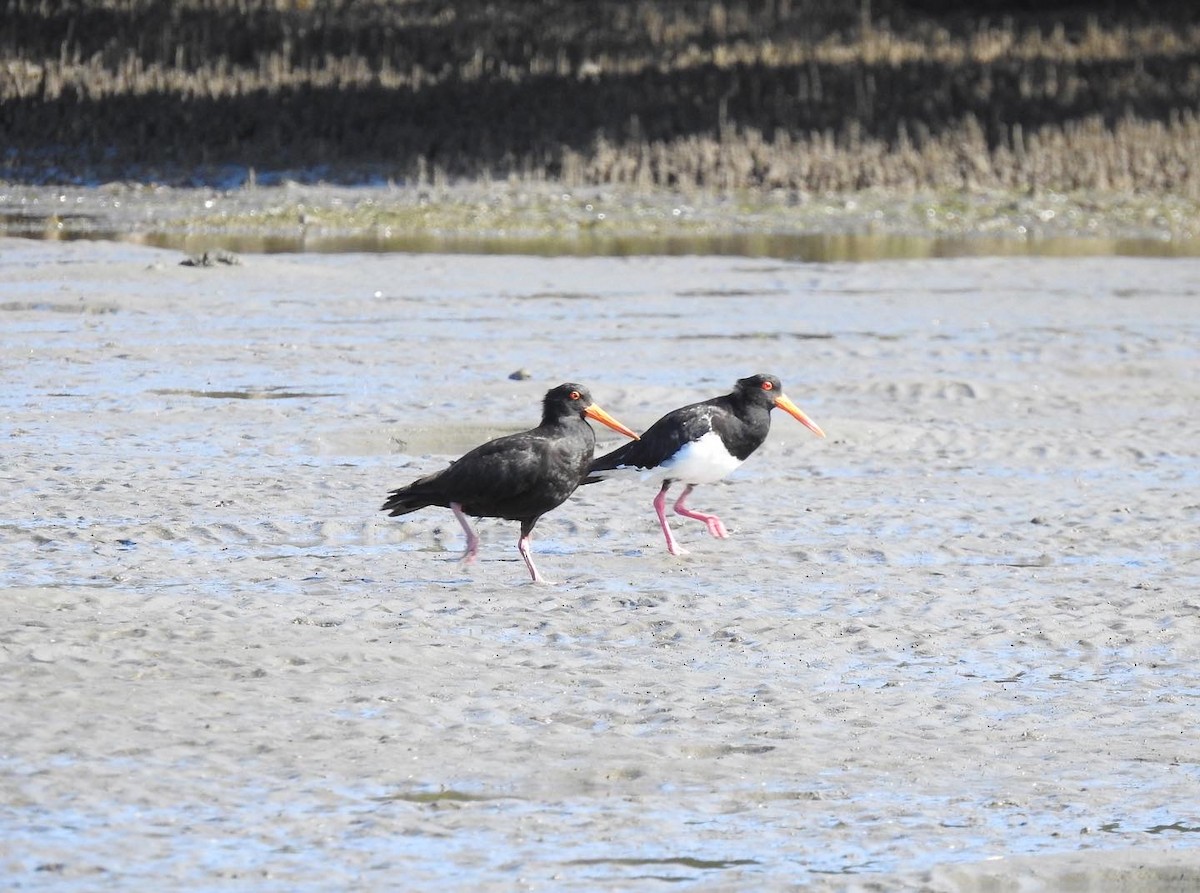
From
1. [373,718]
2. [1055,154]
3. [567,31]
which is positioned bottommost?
[373,718]

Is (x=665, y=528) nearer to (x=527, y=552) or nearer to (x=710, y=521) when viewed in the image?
(x=710, y=521)

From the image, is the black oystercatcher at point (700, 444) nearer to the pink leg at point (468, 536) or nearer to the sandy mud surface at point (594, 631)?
the sandy mud surface at point (594, 631)

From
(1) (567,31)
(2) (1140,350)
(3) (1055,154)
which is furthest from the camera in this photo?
(1) (567,31)

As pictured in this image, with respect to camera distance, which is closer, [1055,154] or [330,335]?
[330,335]

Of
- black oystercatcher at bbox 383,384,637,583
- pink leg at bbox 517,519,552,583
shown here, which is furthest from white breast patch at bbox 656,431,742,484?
pink leg at bbox 517,519,552,583

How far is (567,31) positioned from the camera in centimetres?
4425

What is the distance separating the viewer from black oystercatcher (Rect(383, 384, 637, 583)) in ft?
30.9

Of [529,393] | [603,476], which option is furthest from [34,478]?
[529,393]

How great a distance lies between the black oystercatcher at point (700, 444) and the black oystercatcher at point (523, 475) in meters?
0.71

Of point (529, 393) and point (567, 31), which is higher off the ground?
point (567, 31)

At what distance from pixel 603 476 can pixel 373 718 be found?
12.5 ft

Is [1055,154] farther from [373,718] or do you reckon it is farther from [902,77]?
[373,718]

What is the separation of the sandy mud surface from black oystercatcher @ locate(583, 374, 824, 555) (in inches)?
10.9

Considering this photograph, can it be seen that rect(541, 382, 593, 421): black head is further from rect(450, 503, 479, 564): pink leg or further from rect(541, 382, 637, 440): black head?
rect(450, 503, 479, 564): pink leg
